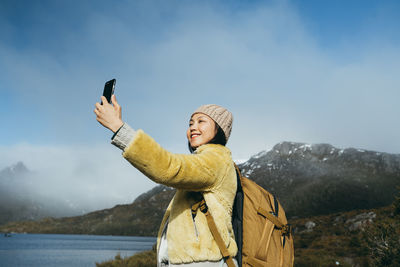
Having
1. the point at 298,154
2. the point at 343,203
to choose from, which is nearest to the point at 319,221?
the point at 343,203

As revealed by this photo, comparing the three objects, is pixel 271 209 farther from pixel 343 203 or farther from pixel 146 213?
pixel 146 213

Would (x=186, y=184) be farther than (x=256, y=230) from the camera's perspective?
No

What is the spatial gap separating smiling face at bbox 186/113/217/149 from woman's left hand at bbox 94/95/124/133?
2.60 ft

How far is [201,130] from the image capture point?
2.43 meters

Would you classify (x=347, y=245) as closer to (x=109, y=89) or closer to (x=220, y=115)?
(x=220, y=115)

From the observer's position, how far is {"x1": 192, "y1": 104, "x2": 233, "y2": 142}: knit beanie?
96.3 inches

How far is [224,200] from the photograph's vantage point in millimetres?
2008

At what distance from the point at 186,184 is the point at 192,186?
61mm

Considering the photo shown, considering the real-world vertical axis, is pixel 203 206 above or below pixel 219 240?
above

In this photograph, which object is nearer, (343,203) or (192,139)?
(192,139)

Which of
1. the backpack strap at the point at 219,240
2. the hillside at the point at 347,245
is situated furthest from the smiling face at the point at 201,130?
the hillside at the point at 347,245

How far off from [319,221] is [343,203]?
8105 cm

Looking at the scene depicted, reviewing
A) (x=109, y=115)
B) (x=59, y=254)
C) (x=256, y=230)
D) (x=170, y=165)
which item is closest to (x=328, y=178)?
(x=59, y=254)

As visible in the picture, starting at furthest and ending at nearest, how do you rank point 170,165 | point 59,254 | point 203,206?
point 59,254, point 203,206, point 170,165
